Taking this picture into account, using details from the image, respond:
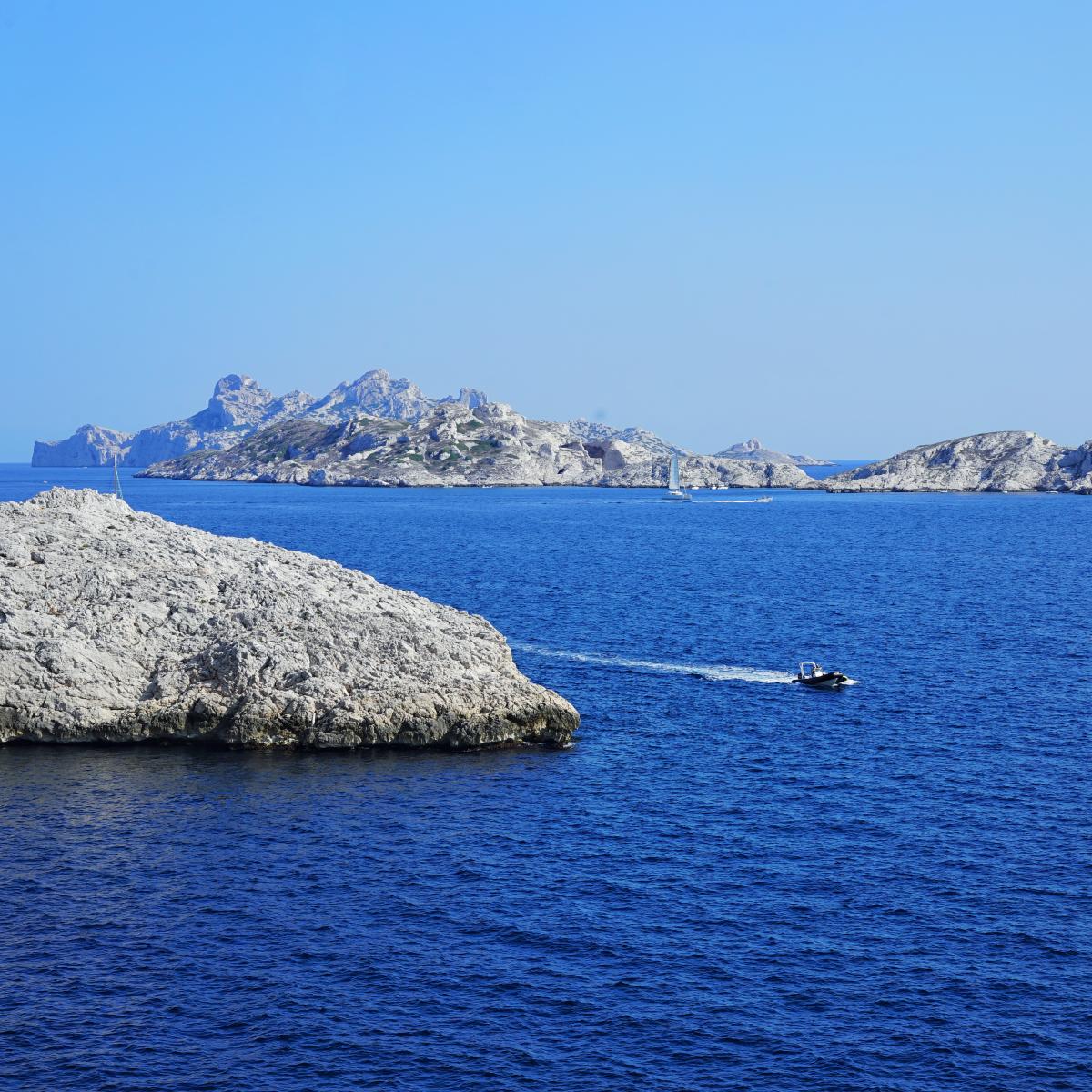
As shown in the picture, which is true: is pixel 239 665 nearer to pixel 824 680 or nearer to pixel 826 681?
pixel 824 680

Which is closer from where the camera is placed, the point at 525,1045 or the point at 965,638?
the point at 525,1045

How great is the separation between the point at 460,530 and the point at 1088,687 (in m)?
131

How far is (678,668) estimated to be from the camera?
3086 inches

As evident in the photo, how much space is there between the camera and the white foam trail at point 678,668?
7594 centimetres

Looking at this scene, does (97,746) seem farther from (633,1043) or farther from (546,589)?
(546,589)

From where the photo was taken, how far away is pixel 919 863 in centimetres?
4388

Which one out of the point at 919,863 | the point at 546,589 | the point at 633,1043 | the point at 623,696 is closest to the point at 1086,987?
A: the point at 919,863

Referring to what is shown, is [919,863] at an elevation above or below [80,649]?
below

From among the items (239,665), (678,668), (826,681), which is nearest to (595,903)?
(239,665)

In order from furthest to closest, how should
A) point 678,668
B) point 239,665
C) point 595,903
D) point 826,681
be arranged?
point 678,668 → point 826,681 → point 239,665 → point 595,903

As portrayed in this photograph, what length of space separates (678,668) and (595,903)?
38490 mm

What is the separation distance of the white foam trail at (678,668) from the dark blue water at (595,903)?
164 cm

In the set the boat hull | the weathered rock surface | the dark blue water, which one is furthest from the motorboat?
the weathered rock surface

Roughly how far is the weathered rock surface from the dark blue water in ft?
5.73
